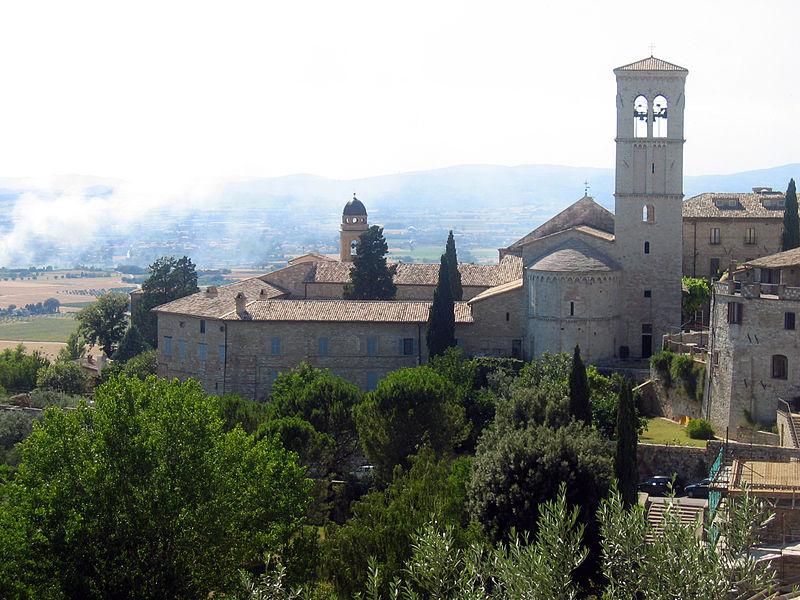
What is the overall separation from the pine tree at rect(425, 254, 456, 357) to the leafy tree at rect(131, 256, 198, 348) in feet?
64.3

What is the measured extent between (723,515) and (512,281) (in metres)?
33.7

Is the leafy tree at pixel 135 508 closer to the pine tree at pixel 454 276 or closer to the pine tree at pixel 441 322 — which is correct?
the pine tree at pixel 441 322

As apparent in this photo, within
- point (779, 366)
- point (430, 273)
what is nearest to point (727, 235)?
point (430, 273)

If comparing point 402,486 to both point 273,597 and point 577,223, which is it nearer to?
point 273,597

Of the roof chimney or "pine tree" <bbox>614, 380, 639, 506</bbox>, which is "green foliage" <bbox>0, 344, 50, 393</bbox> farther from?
"pine tree" <bbox>614, 380, 639, 506</bbox>

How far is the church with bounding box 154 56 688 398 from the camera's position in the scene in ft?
143

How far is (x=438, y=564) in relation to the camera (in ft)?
55.1

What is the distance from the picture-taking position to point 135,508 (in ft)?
73.7

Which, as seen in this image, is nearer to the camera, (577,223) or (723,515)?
(723,515)

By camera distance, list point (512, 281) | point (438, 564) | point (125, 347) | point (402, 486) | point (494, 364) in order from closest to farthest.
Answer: point (438, 564), point (402, 486), point (494, 364), point (512, 281), point (125, 347)

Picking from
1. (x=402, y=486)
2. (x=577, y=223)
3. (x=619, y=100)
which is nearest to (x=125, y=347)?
(x=577, y=223)

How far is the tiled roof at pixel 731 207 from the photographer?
51125mm

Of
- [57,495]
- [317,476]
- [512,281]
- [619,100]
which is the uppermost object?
[619,100]

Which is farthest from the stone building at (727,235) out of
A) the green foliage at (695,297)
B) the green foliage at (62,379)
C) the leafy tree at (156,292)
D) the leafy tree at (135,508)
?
the leafy tree at (135,508)
